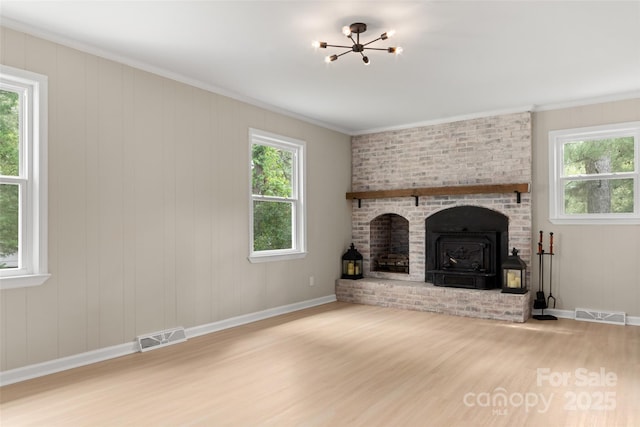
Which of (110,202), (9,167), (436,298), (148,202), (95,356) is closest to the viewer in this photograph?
(9,167)

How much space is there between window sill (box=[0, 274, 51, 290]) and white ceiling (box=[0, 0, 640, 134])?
6.32 ft

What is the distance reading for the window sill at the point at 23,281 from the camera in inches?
134

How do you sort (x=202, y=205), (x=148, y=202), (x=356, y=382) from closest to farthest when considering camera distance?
(x=356, y=382) → (x=148, y=202) → (x=202, y=205)

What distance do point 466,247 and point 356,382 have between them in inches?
140

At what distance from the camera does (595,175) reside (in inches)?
225

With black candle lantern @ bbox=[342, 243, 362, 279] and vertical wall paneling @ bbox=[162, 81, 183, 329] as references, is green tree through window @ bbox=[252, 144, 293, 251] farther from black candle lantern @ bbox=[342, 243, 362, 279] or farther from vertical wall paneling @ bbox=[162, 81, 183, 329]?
vertical wall paneling @ bbox=[162, 81, 183, 329]

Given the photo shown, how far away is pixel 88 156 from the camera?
13.0 feet

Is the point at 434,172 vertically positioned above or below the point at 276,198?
above

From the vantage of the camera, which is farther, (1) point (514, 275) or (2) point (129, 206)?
(1) point (514, 275)

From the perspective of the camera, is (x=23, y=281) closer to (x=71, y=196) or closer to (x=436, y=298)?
(x=71, y=196)

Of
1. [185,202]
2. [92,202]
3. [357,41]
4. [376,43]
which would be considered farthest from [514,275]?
[92,202]

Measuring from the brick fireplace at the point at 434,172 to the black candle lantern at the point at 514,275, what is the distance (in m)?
0.34

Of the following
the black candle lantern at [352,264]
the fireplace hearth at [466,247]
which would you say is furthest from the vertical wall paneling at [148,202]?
the fireplace hearth at [466,247]

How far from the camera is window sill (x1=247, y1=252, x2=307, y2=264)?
5.67 m
